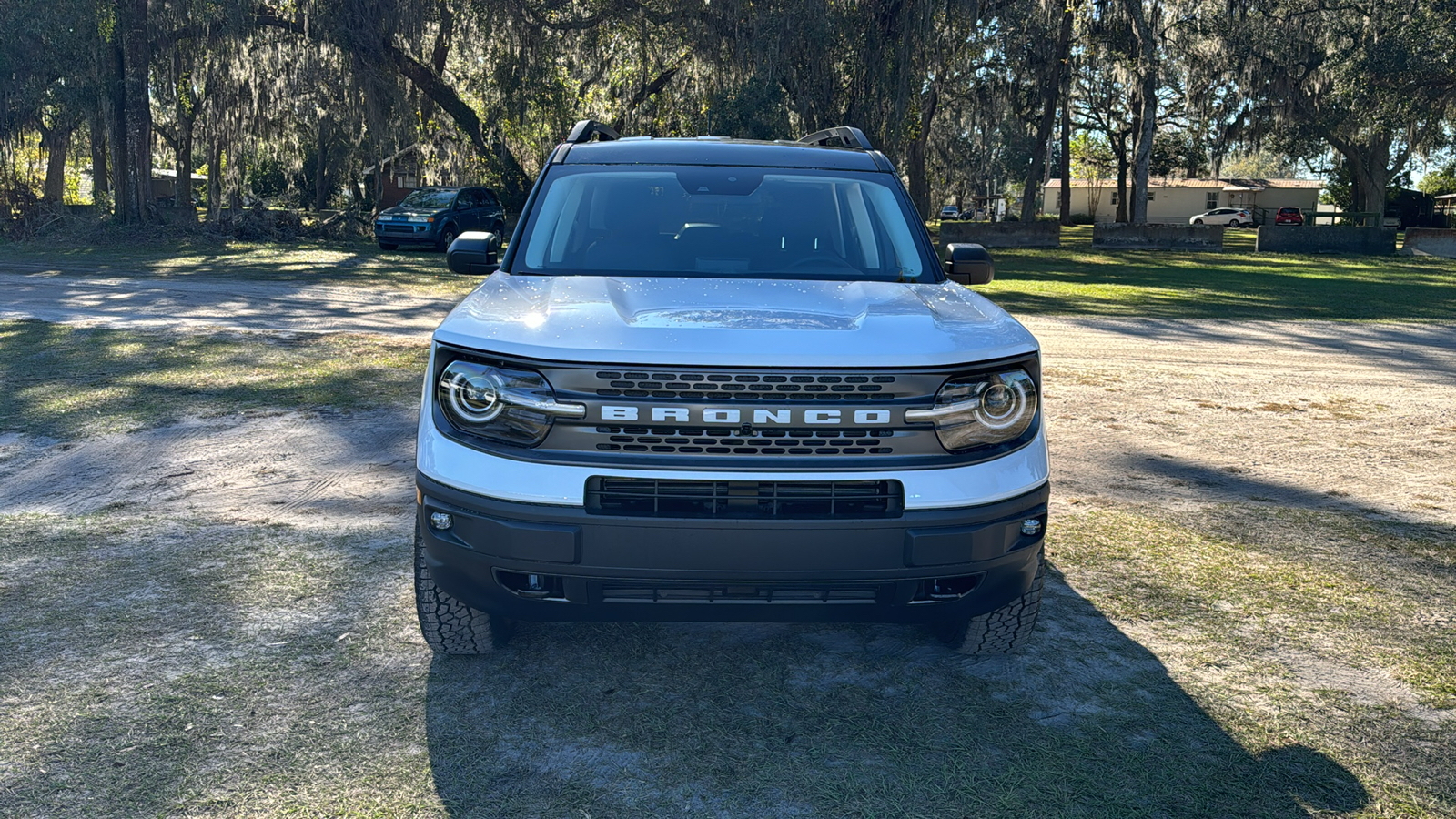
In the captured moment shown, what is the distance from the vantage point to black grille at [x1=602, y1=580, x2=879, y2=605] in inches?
126

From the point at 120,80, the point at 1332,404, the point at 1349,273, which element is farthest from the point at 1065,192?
the point at 1332,404

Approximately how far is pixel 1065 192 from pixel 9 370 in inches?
2141

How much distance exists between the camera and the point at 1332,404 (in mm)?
8852

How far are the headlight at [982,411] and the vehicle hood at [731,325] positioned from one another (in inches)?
3.3

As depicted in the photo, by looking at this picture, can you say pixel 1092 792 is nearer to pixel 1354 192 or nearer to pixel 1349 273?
A: pixel 1349 273

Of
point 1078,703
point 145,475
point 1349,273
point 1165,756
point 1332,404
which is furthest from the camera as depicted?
point 1349,273

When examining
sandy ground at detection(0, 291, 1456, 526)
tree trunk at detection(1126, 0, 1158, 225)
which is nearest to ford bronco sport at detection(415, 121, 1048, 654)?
sandy ground at detection(0, 291, 1456, 526)

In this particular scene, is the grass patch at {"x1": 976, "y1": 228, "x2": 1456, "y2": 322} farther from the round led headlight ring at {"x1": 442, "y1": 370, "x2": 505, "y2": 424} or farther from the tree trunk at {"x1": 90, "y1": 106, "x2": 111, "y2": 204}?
the tree trunk at {"x1": 90, "y1": 106, "x2": 111, "y2": 204}

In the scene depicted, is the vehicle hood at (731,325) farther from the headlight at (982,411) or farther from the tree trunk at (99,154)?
the tree trunk at (99,154)

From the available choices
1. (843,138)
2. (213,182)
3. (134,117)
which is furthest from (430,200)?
(843,138)

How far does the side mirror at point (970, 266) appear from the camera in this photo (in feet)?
15.8

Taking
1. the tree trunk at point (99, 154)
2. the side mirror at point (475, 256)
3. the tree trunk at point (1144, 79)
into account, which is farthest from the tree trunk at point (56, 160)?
the side mirror at point (475, 256)

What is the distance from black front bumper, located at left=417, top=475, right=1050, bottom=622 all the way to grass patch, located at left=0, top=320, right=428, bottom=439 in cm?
526

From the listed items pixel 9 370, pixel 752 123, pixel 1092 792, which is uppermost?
pixel 752 123
